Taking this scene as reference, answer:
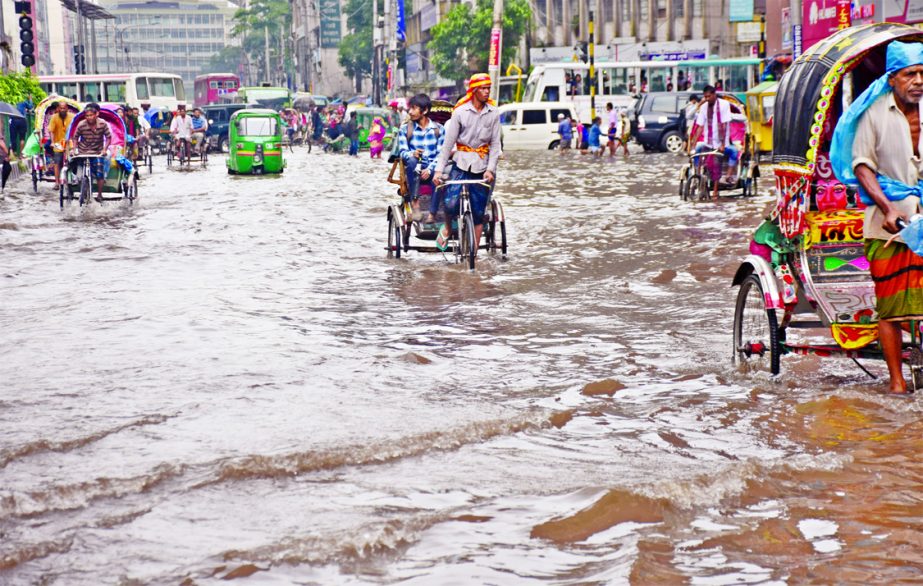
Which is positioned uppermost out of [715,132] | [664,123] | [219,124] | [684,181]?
[219,124]

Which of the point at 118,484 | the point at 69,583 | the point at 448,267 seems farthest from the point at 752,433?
the point at 448,267

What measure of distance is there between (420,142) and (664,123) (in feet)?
89.1

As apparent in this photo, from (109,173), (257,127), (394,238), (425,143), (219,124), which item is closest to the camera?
(425,143)

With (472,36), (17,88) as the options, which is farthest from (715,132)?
(472,36)

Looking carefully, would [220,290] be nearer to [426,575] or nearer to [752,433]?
[752,433]

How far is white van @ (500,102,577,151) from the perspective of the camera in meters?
41.9

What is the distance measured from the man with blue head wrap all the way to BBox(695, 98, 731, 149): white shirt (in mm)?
12349

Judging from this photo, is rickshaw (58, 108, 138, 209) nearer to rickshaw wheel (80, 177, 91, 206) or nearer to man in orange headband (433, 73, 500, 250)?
rickshaw wheel (80, 177, 91, 206)

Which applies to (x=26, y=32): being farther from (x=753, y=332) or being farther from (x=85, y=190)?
(x=753, y=332)

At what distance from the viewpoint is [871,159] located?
5859mm

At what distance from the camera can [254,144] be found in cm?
3048

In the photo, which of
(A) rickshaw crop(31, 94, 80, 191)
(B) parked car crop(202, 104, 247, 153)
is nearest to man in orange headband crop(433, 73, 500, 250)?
(A) rickshaw crop(31, 94, 80, 191)

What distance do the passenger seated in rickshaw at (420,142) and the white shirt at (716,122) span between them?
6997mm

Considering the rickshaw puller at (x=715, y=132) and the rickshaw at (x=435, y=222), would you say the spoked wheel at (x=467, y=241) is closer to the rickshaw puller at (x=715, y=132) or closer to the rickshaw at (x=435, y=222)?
the rickshaw at (x=435, y=222)
